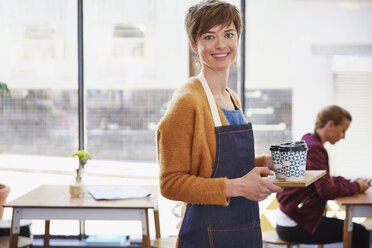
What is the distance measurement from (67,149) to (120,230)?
817 millimetres

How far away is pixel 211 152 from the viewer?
4.88ft


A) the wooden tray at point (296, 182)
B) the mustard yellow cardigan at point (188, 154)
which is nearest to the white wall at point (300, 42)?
the wooden tray at point (296, 182)

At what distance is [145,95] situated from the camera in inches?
159

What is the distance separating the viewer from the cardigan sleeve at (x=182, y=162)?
1388mm

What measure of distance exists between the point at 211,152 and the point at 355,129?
2.73 meters

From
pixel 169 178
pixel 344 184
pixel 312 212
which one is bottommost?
pixel 312 212

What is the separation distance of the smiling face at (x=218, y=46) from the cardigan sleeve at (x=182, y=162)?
180mm

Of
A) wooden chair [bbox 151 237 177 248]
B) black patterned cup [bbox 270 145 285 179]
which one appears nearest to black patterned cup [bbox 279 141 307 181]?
black patterned cup [bbox 270 145 285 179]

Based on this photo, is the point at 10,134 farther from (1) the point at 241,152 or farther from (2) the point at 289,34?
(1) the point at 241,152

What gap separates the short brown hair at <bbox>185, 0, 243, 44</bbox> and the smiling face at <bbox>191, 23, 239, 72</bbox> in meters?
0.02

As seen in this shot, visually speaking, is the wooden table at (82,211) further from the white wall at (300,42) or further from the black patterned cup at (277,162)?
the white wall at (300,42)

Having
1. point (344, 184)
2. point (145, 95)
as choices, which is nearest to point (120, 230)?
point (145, 95)

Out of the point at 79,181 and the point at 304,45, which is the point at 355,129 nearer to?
the point at 304,45

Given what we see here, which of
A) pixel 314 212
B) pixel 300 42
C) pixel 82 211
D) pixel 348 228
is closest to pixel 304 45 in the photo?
pixel 300 42
